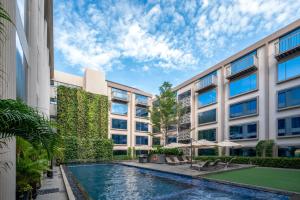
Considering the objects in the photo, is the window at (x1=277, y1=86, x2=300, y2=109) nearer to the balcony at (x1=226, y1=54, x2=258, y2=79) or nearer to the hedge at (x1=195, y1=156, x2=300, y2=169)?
the balcony at (x1=226, y1=54, x2=258, y2=79)

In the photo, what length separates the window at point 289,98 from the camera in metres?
22.0

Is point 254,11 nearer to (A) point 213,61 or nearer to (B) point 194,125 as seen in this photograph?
(A) point 213,61

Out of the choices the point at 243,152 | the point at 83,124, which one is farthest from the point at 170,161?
the point at 83,124

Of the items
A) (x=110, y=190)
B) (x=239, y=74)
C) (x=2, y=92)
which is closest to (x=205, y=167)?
(x=110, y=190)

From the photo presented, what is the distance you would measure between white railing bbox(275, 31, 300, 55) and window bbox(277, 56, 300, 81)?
1227mm

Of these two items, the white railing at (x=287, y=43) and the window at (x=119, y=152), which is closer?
the white railing at (x=287, y=43)

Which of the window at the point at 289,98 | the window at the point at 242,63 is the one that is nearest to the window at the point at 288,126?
the window at the point at 289,98

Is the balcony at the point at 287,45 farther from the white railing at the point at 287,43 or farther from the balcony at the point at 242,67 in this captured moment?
the balcony at the point at 242,67

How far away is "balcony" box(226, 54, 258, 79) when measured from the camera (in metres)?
26.6

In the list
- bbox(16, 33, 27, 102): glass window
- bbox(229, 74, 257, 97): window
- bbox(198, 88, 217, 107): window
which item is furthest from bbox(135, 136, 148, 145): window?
bbox(16, 33, 27, 102): glass window

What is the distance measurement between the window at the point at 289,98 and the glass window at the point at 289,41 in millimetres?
4093

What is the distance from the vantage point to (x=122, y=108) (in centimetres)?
4400

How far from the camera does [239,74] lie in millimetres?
28828

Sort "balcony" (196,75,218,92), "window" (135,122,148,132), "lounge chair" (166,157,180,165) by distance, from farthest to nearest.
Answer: "window" (135,122,148,132) → "balcony" (196,75,218,92) → "lounge chair" (166,157,180,165)
